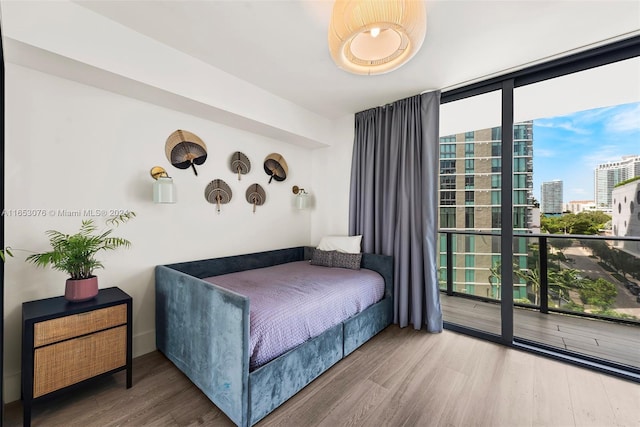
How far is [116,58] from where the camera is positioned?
178cm

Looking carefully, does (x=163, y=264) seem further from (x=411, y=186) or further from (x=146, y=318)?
(x=411, y=186)

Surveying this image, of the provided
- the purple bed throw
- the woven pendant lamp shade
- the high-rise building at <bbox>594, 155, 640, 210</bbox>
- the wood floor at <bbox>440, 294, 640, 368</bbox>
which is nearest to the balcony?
the wood floor at <bbox>440, 294, 640, 368</bbox>

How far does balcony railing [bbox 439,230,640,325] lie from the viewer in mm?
2650

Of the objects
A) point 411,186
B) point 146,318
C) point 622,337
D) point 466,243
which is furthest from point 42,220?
point 622,337

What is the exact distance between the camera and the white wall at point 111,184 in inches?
67.7

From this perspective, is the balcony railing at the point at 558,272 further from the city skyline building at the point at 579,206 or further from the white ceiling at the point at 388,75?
the white ceiling at the point at 388,75

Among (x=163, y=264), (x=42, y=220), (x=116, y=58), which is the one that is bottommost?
(x=163, y=264)

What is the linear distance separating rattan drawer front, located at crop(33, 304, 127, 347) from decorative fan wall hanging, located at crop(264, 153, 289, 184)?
200 cm

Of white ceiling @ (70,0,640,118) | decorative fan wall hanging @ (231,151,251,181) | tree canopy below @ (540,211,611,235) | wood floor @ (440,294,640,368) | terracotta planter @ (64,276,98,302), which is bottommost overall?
wood floor @ (440,294,640,368)

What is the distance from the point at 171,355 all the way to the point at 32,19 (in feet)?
7.62

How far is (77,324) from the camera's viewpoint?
158 cm

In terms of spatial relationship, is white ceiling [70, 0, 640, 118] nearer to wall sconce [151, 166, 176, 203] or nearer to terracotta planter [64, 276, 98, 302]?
wall sconce [151, 166, 176, 203]

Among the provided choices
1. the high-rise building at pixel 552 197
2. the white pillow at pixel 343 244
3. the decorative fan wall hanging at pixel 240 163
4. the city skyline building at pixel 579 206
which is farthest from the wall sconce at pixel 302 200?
the city skyline building at pixel 579 206

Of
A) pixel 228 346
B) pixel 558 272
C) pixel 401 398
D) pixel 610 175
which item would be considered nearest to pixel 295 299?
pixel 228 346
